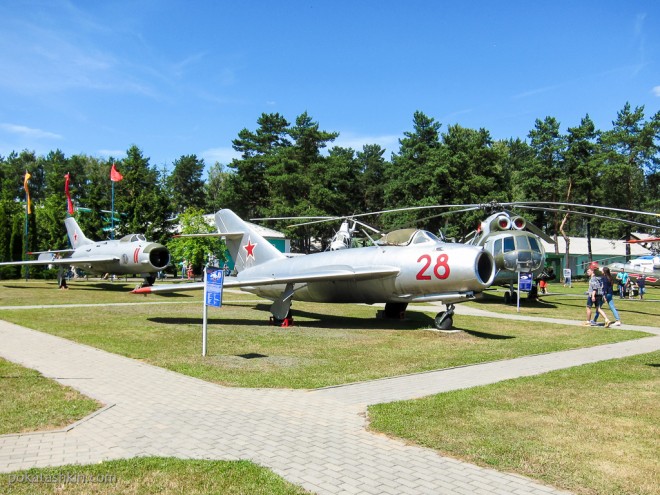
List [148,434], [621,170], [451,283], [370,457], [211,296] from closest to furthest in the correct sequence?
[370,457] → [148,434] → [211,296] → [451,283] → [621,170]

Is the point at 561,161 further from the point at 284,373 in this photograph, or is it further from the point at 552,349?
the point at 284,373

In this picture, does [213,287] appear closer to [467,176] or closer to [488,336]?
[488,336]

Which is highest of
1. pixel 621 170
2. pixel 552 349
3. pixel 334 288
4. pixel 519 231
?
pixel 621 170

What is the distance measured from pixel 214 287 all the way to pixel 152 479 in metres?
6.77

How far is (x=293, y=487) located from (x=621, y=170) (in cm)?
6474

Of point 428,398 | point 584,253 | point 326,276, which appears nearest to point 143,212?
point 326,276

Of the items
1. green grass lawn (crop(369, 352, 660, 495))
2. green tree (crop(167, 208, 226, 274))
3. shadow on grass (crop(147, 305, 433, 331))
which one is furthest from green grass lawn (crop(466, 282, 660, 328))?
green tree (crop(167, 208, 226, 274))

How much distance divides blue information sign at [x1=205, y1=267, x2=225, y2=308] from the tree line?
42914 mm

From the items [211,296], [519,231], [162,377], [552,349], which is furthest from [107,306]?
[519,231]

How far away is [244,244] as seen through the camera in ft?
65.7

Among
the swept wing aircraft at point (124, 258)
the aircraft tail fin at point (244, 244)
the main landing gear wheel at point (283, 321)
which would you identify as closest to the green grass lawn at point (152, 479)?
the main landing gear wheel at point (283, 321)

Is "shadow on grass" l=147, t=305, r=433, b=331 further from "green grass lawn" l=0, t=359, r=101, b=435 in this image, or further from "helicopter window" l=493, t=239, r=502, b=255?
"green grass lawn" l=0, t=359, r=101, b=435

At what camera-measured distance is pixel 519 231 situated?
81.4ft

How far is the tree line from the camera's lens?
5381cm
